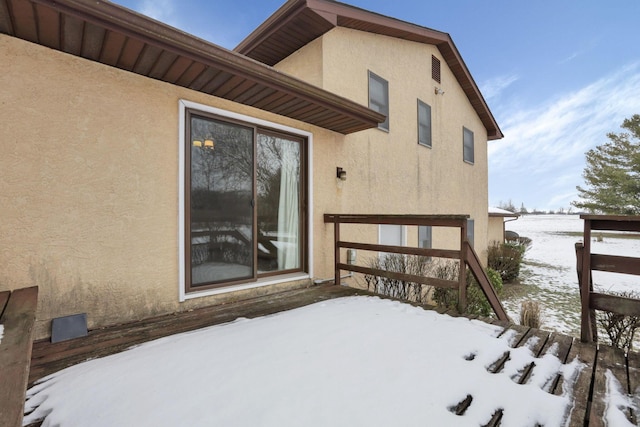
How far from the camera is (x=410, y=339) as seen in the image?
248 cm

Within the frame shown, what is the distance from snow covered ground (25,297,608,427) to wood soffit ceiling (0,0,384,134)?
246cm

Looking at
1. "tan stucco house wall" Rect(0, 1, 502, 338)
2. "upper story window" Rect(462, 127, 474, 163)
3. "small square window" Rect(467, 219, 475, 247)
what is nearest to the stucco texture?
"tan stucco house wall" Rect(0, 1, 502, 338)

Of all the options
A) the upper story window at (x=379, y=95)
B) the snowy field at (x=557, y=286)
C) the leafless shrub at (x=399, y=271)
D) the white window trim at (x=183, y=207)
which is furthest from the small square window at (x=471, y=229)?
the white window trim at (x=183, y=207)

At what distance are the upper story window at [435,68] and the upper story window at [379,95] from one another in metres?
2.48

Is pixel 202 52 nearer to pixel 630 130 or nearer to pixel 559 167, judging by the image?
pixel 630 130

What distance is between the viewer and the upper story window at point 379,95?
6.12m

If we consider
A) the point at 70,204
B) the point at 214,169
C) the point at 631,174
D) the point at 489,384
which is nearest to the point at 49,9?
the point at 70,204

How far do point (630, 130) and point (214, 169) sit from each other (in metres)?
26.4

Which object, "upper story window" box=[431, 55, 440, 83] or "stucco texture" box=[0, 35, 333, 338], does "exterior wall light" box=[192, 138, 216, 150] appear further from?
"upper story window" box=[431, 55, 440, 83]

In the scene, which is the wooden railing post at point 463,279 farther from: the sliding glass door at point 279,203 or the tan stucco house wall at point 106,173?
the sliding glass door at point 279,203

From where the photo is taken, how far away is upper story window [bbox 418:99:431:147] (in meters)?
7.53

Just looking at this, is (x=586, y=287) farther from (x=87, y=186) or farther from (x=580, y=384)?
(x=87, y=186)

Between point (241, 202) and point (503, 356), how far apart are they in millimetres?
3089

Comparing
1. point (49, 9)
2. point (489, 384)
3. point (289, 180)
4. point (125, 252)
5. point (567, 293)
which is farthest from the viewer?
point (567, 293)
